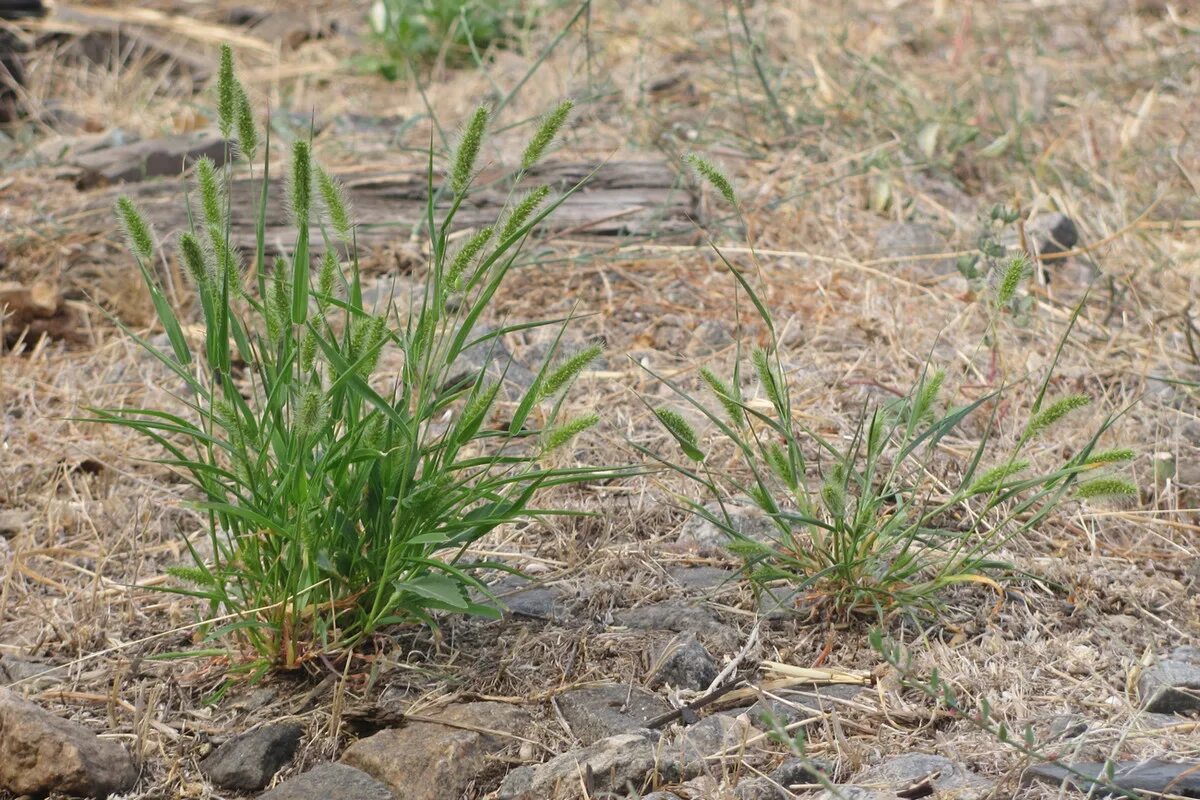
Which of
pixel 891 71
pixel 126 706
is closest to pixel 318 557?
pixel 126 706

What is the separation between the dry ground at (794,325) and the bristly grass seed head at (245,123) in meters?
0.65

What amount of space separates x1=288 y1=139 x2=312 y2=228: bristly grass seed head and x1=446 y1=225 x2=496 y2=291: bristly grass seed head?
9.4 inches

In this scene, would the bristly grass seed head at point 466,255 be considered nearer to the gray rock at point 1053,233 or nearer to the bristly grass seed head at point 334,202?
the bristly grass seed head at point 334,202

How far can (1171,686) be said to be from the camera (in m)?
1.93

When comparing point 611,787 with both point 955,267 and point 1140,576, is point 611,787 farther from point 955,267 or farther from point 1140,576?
point 955,267

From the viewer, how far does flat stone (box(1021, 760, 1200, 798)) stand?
5.39 ft

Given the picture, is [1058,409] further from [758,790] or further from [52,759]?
[52,759]

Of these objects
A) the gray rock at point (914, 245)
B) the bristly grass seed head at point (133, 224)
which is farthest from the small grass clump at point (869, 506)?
the gray rock at point (914, 245)

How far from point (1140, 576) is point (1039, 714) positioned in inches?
22.7

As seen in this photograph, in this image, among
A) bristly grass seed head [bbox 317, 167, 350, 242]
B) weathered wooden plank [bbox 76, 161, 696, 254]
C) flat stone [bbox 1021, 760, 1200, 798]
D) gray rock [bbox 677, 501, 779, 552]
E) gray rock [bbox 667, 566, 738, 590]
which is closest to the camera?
flat stone [bbox 1021, 760, 1200, 798]

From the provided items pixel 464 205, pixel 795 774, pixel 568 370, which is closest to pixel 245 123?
pixel 568 370

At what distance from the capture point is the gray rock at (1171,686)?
1944 millimetres

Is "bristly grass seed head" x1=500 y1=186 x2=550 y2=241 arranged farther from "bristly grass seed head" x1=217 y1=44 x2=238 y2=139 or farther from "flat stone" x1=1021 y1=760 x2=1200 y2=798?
"flat stone" x1=1021 y1=760 x2=1200 y2=798

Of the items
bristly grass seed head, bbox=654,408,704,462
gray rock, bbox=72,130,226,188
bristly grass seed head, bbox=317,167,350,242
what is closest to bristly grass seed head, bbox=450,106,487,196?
bristly grass seed head, bbox=317,167,350,242
